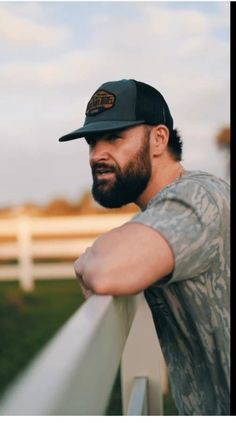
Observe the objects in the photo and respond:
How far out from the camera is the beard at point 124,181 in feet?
5.59

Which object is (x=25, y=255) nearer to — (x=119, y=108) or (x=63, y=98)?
(x=63, y=98)

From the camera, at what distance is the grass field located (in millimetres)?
5090

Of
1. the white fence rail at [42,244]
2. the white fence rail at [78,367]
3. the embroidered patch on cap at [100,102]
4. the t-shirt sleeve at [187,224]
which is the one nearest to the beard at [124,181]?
the embroidered patch on cap at [100,102]

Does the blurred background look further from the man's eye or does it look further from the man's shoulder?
the man's shoulder

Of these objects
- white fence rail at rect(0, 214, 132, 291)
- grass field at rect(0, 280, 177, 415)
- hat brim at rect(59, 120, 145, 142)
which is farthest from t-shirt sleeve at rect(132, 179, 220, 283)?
white fence rail at rect(0, 214, 132, 291)

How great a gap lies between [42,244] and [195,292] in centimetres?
714

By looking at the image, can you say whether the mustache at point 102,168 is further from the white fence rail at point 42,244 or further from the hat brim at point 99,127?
the white fence rail at point 42,244

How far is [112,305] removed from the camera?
1058mm

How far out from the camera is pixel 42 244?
28.0 ft

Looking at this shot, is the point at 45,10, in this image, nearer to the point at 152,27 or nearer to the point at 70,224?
the point at 152,27
